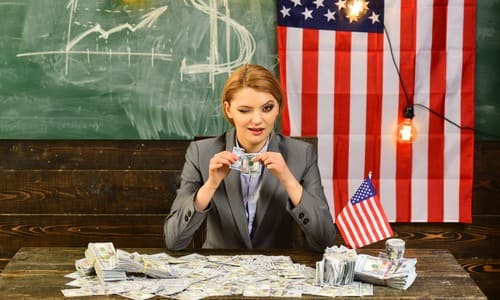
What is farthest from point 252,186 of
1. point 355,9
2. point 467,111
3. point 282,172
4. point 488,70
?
point 488,70

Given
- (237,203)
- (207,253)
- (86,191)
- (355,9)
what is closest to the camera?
(207,253)

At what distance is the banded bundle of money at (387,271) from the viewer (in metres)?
2.38

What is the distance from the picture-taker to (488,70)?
409cm

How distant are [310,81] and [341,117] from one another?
26 cm

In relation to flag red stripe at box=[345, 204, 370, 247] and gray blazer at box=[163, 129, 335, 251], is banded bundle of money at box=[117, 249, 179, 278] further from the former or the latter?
flag red stripe at box=[345, 204, 370, 247]

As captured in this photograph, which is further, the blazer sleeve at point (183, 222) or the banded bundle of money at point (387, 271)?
the blazer sleeve at point (183, 222)

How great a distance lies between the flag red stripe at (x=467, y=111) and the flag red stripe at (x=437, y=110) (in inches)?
4.2

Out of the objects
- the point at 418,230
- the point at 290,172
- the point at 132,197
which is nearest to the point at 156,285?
the point at 290,172

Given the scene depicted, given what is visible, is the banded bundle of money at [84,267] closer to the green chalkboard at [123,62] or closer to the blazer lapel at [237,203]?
the blazer lapel at [237,203]

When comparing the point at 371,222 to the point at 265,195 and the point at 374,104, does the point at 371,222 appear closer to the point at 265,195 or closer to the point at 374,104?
the point at 265,195

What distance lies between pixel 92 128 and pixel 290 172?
5.08ft

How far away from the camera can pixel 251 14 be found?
401cm

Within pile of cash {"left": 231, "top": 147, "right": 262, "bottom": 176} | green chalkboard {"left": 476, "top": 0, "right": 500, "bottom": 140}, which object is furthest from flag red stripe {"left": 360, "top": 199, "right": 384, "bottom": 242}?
green chalkboard {"left": 476, "top": 0, "right": 500, "bottom": 140}

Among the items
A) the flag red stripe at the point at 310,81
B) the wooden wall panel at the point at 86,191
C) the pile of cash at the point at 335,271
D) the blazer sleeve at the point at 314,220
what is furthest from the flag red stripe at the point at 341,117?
the pile of cash at the point at 335,271
